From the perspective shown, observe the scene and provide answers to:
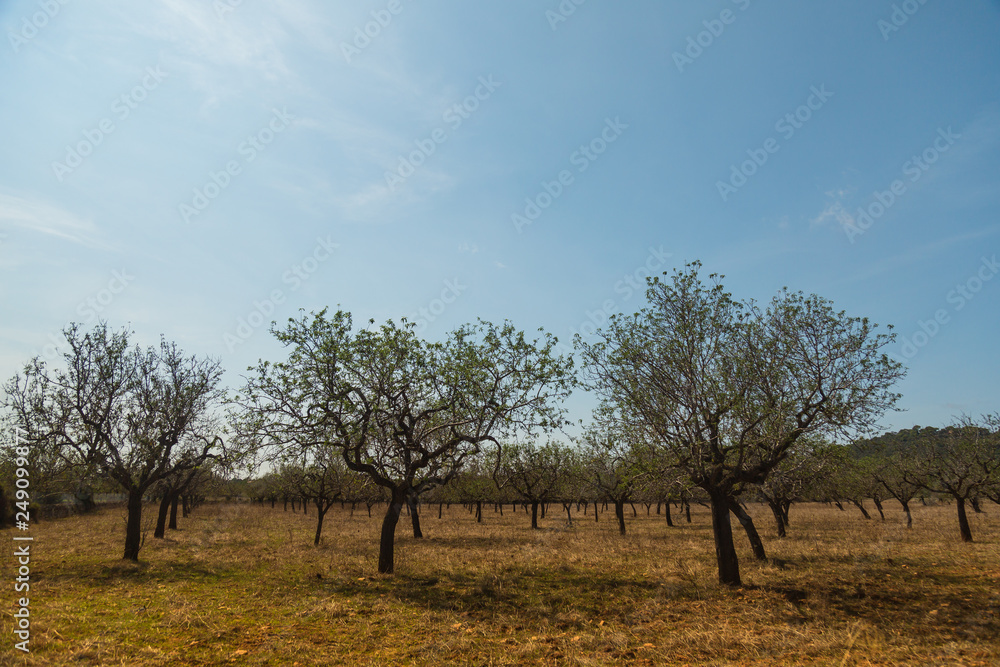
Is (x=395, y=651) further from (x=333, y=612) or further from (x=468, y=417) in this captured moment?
(x=468, y=417)

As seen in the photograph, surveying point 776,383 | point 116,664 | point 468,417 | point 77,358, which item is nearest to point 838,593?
point 776,383

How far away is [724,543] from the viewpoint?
15703 mm

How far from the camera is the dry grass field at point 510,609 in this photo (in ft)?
30.3

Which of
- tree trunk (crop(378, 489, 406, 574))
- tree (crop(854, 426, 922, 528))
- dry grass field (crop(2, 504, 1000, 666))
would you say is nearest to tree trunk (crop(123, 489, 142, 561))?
dry grass field (crop(2, 504, 1000, 666))

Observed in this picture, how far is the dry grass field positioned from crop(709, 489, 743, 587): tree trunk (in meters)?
0.61

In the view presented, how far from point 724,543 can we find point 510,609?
7827 mm

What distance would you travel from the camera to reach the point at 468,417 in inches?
717

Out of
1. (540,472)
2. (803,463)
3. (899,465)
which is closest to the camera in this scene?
(803,463)

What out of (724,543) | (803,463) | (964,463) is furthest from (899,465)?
(724,543)

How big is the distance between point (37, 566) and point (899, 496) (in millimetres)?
64492

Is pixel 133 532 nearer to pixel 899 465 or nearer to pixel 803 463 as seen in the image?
pixel 803 463

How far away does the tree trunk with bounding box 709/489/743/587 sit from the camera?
1541 centimetres

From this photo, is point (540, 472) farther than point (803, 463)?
Yes

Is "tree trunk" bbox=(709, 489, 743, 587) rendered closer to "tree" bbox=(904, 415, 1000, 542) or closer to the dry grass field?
the dry grass field
